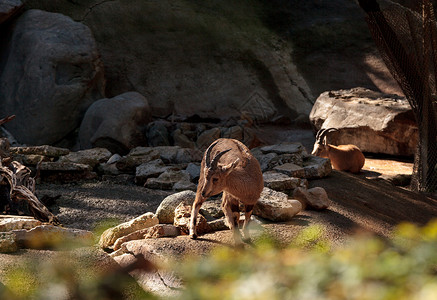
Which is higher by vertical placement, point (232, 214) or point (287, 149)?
point (232, 214)

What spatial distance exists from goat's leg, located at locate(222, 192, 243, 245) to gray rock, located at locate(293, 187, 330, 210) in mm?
1230

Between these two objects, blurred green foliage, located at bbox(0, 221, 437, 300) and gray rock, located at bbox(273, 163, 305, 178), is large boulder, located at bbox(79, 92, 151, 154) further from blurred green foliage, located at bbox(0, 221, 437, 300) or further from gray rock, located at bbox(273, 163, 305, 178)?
blurred green foliage, located at bbox(0, 221, 437, 300)

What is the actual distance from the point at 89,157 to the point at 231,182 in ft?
12.6

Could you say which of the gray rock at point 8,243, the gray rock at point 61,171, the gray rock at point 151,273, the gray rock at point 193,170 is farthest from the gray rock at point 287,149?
the gray rock at point 8,243

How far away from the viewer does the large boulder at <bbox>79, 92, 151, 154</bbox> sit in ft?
30.5

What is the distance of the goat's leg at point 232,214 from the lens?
3896mm

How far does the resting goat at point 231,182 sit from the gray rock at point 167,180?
6.69 ft

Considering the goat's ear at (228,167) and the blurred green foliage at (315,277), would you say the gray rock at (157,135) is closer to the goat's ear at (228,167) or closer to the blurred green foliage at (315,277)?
the goat's ear at (228,167)

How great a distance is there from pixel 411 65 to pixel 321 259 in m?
6.70

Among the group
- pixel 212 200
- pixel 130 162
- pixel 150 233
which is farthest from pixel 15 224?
pixel 130 162

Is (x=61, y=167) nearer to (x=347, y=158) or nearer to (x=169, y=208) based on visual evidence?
(x=169, y=208)

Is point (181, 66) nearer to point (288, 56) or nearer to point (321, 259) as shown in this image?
point (288, 56)

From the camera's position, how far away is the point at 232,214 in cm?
397

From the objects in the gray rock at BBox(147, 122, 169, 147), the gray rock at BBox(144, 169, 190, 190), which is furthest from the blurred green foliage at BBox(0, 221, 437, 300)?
the gray rock at BBox(147, 122, 169, 147)
